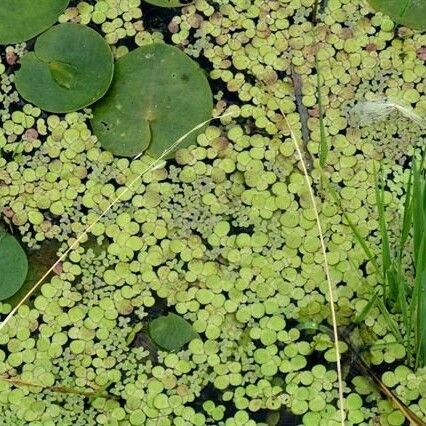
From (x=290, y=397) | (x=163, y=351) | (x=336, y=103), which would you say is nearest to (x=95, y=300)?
(x=163, y=351)

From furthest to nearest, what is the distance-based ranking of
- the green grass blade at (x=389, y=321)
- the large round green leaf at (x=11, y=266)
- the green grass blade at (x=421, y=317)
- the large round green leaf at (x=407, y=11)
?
1. the large round green leaf at (x=407, y=11)
2. the large round green leaf at (x=11, y=266)
3. the green grass blade at (x=389, y=321)
4. the green grass blade at (x=421, y=317)

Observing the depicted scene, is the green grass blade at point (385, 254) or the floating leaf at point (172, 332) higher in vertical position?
the green grass blade at point (385, 254)

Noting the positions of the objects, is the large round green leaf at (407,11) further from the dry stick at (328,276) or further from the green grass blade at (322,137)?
the dry stick at (328,276)

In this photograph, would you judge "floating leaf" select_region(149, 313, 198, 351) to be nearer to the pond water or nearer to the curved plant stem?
the pond water

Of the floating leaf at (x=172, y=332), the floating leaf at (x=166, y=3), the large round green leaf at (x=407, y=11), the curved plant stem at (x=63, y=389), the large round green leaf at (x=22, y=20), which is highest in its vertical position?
the large round green leaf at (x=407, y=11)

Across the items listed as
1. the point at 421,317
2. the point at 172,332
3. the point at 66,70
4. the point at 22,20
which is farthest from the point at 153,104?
the point at 421,317

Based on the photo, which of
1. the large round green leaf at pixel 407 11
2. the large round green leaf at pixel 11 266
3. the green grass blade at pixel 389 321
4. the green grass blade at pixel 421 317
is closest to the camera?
the green grass blade at pixel 421 317

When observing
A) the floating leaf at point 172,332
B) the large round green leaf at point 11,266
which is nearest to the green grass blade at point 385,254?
the floating leaf at point 172,332

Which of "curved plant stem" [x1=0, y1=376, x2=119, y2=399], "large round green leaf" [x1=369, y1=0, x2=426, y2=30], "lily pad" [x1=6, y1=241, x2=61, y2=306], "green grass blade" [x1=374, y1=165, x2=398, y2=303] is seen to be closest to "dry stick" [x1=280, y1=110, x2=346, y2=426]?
"green grass blade" [x1=374, y1=165, x2=398, y2=303]
